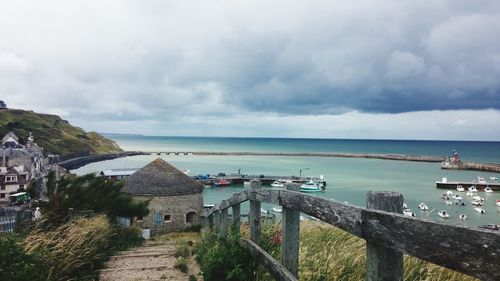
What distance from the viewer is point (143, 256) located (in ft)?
31.7

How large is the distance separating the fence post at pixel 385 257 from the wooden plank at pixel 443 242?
3.0 inches

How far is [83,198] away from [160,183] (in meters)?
13.4

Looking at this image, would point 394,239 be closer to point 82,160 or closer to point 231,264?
point 231,264

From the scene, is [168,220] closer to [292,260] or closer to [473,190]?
[292,260]

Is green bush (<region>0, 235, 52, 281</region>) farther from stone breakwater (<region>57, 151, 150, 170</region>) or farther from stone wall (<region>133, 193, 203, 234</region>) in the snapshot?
→ stone breakwater (<region>57, 151, 150, 170</region>)

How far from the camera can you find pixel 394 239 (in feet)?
6.89

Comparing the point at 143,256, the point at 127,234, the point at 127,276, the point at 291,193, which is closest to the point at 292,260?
the point at 291,193

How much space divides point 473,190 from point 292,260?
67.9 meters

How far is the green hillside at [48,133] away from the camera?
357 ft

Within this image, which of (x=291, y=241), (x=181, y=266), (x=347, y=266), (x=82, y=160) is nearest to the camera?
(x=291, y=241)

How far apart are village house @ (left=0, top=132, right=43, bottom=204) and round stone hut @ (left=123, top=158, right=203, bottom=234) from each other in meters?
28.7

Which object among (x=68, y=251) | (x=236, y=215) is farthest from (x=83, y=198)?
(x=236, y=215)

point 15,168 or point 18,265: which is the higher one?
point 18,265

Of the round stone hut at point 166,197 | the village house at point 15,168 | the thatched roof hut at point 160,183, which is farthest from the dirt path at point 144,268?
the village house at point 15,168
